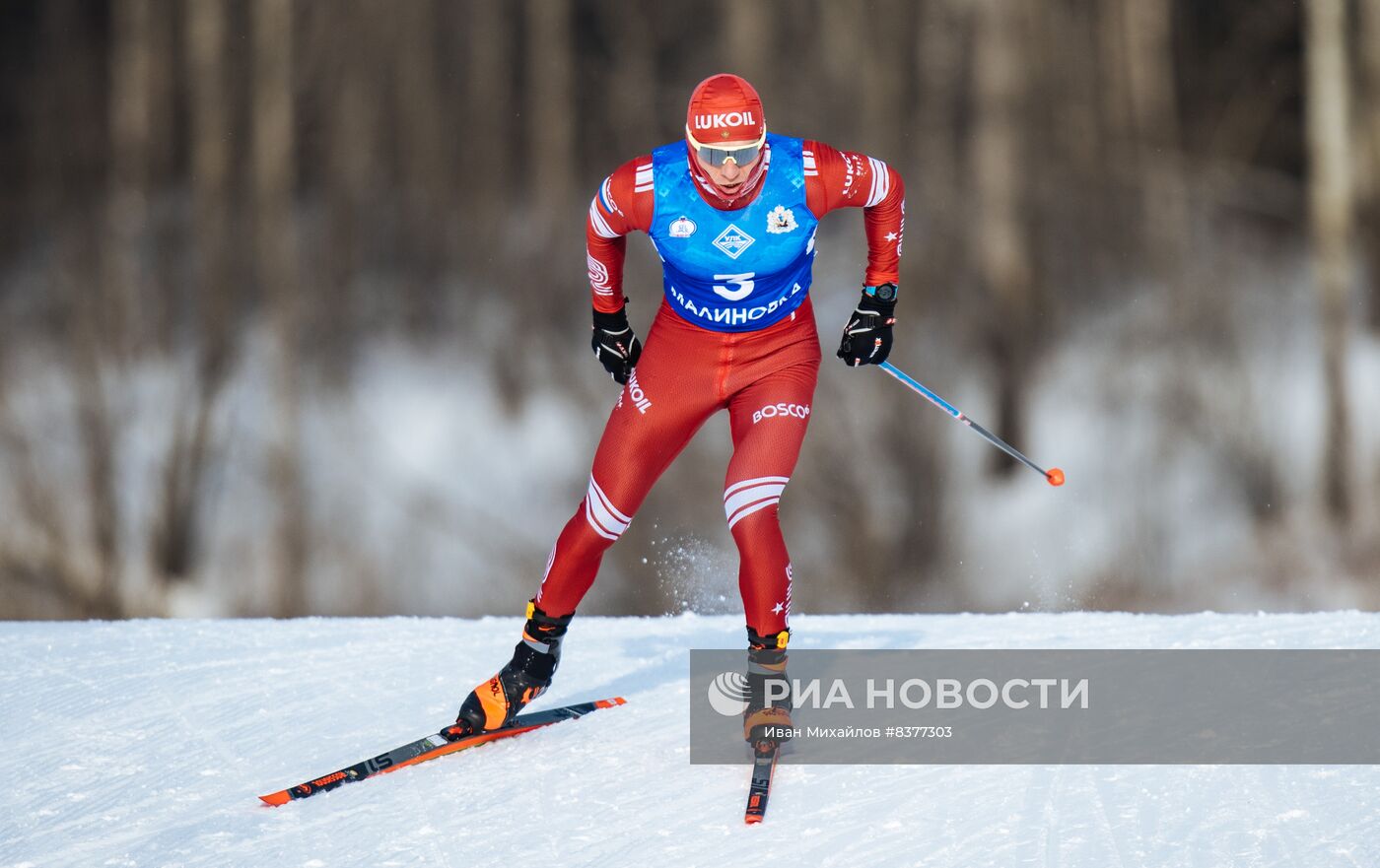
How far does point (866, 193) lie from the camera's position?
2.72m

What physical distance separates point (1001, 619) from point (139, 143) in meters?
3.73

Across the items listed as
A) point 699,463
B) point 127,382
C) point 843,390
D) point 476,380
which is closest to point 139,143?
point 127,382

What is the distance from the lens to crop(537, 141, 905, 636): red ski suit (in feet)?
8.63

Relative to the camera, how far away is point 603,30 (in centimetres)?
486

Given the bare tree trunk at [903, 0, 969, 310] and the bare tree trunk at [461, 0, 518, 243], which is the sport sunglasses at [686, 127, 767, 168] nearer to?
the bare tree trunk at [903, 0, 969, 310]

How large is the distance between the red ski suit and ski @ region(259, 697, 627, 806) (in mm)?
291

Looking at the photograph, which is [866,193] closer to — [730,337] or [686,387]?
[730,337]

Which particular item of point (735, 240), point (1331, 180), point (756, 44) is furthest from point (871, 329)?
point (1331, 180)

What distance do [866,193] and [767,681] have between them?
1.07m

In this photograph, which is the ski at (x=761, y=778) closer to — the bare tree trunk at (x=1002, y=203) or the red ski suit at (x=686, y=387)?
the red ski suit at (x=686, y=387)

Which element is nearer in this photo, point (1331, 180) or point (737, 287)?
point (737, 287)

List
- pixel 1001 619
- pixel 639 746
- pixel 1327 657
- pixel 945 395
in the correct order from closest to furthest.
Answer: pixel 639 746 → pixel 1327 657 → pixel 1001 619 → pixel 945 395

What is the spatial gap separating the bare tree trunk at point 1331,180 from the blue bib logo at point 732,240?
308cm

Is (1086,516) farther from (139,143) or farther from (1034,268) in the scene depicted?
(139,143)
